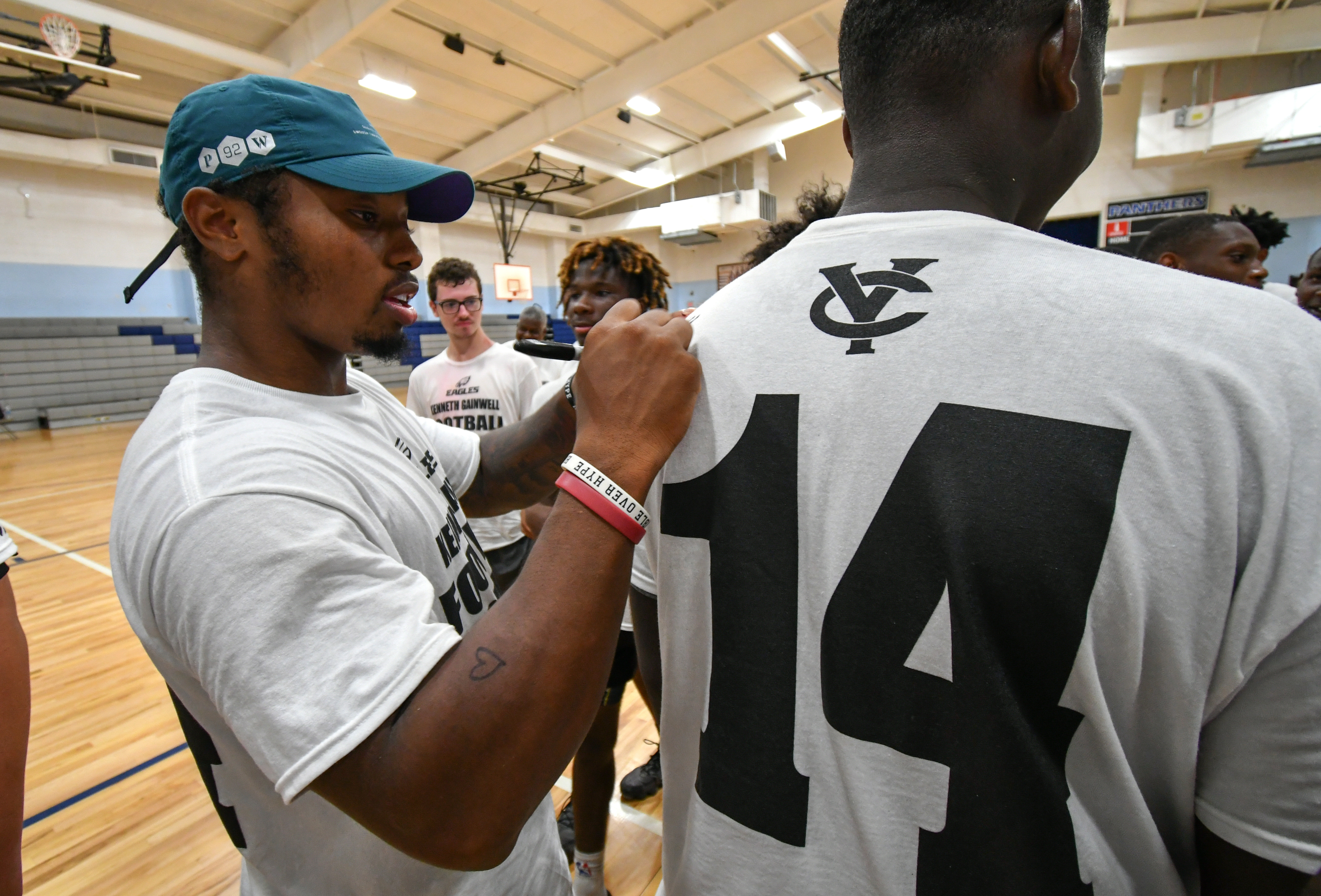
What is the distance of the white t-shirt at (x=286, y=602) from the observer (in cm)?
62

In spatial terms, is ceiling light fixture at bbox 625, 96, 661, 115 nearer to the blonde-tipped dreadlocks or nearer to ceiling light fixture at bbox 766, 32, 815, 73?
ceiling light fixture at bbox 766, 32, 815, 73

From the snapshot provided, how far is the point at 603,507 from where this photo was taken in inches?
28.0

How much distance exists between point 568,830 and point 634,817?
0.89 feet

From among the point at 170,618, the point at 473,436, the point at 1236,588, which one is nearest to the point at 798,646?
the point at 1236,588

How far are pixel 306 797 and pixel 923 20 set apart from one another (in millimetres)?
1212

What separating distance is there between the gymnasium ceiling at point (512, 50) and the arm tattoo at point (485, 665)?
7.68m

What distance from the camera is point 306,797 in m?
0.84

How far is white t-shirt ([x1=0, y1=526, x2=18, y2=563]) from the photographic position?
1.11 meters

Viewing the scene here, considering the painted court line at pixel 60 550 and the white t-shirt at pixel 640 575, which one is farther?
the painted court line at pixel 60 550

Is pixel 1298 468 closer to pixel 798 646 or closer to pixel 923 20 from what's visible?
pixel 798 646

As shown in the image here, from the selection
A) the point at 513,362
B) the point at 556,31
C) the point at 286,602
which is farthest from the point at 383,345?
the point at 556,31

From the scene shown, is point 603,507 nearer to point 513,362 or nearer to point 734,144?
point 513,362

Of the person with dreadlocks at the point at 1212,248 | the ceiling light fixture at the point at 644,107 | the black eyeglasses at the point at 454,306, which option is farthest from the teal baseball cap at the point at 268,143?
the ceiling light fixture at the point at 644,107

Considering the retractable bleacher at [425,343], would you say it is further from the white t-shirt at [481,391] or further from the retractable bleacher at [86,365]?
the white t-shirt at [481,391]
